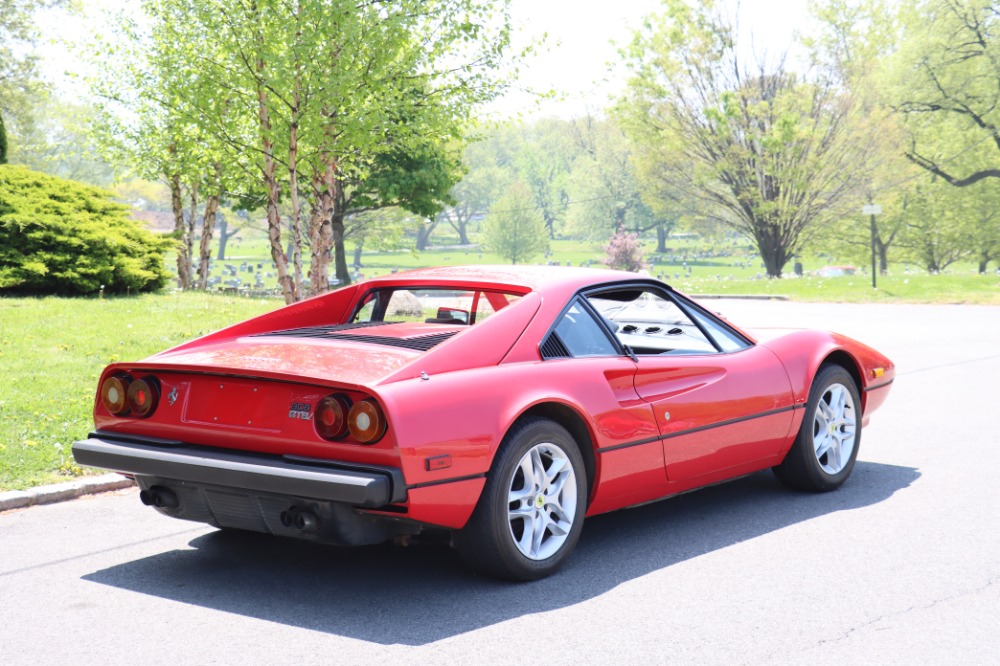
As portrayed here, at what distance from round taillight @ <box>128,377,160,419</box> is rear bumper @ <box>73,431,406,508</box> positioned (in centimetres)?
13

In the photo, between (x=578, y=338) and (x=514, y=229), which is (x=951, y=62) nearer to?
(x=578, y=338)

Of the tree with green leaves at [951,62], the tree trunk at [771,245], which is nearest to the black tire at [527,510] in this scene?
the tree with green leaves at [951,62]

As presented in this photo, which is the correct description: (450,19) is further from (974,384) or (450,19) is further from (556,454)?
(556,454)

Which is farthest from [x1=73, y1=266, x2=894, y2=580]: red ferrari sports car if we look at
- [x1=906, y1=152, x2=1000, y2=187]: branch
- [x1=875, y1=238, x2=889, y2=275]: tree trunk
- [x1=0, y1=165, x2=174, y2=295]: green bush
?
[x1=875, y1=238, x2=889, y2=275]: tree trunk

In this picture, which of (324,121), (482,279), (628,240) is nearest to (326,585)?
(482,279)

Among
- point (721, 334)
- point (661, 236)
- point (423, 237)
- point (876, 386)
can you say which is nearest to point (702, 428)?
point (721, 334)

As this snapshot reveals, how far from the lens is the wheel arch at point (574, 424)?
15.4ft

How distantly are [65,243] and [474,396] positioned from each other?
13.5m

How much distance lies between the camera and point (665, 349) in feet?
19.4

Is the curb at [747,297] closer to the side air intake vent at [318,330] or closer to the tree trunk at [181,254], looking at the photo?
the tree trunk at [181,254]

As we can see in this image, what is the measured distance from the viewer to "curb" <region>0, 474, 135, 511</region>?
20.2 ft

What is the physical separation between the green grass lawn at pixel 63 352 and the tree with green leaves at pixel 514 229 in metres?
96.4

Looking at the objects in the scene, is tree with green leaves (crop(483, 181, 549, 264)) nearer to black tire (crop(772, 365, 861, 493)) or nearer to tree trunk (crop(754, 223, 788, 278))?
tree trunk (crop(754, 223, 788, 278))

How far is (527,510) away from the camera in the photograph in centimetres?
460
